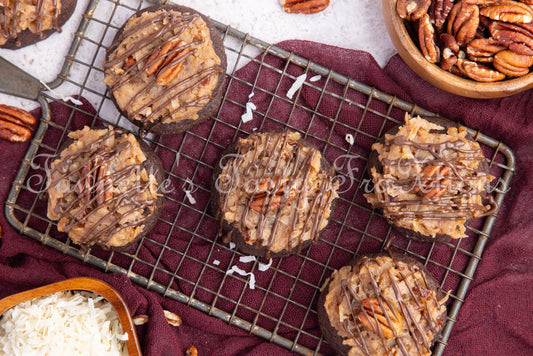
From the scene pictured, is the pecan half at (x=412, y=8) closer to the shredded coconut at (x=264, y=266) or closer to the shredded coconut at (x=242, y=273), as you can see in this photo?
the shredded coconut at (x=264, y=266)

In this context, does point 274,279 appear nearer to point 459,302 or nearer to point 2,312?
point 459,302

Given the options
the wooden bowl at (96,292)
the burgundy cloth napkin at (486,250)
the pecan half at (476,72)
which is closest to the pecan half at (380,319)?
the burgundy cloth napkin at (486,250)

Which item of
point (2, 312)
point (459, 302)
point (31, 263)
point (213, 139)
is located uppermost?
point (213, 139)

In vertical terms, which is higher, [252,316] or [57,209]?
[57,209]

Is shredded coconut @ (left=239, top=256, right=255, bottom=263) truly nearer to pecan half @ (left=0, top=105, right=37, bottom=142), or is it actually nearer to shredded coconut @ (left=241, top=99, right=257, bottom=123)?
shredded coconut @ (left=241, top=99, right=257, bottom=123)

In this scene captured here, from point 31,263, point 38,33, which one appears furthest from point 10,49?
point 31,263

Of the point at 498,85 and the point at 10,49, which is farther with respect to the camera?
the point at 10,49

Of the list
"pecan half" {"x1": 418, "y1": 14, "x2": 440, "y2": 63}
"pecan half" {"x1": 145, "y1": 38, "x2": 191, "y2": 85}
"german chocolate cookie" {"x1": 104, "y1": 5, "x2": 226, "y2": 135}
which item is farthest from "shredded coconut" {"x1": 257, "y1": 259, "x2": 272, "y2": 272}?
"pecan half" {"x1": 418, "y1": 14, "x2": 440, "y2": 63}
